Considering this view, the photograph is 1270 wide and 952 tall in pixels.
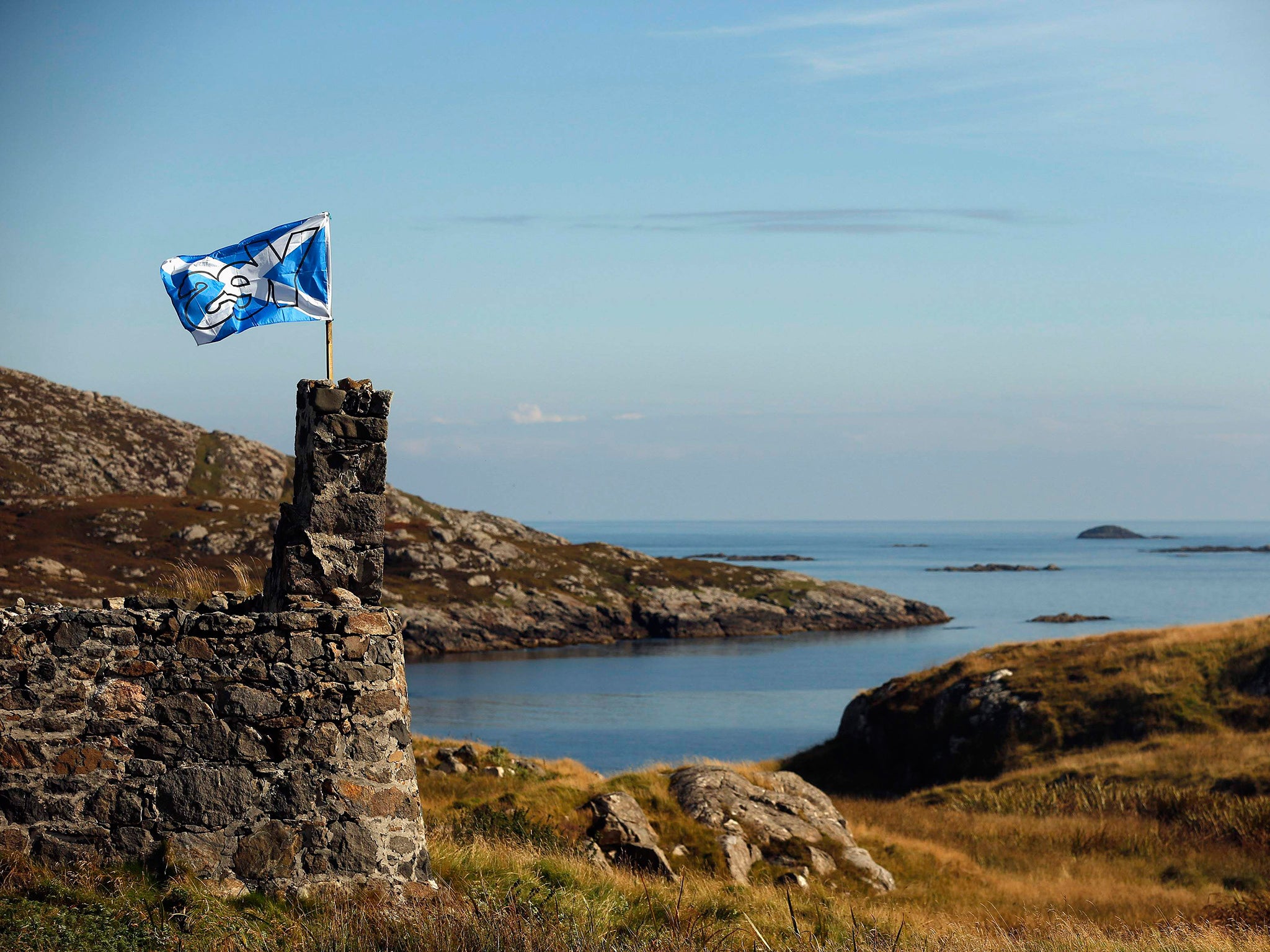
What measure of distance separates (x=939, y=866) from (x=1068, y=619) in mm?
108176

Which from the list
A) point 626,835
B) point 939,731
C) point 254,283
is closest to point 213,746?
point 254,283

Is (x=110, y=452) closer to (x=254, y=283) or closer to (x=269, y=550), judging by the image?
(x=269, y=550)

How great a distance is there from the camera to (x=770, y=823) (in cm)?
2083

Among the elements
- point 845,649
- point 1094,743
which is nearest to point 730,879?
point 1094,743

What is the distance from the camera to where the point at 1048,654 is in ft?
129

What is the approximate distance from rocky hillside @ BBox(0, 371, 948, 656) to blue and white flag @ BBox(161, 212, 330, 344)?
66.5m

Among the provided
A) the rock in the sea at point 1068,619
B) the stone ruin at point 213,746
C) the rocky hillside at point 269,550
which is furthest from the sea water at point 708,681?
the stone ruin at point 213,746

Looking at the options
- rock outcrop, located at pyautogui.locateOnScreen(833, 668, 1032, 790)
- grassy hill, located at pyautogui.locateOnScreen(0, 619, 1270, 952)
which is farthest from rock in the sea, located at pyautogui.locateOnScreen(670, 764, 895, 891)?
rock outcrop, located at pyautogui.locateOnScreen(833, 668, 1032, 790)

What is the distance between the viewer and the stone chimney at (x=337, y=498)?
11562mm

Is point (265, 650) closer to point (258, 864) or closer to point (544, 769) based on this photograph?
point (258, 864)

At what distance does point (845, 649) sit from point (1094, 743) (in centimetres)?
7643

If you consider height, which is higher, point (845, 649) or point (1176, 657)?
point (1176, 657)

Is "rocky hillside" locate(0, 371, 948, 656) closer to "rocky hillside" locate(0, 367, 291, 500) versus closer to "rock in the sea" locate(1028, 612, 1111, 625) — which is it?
"rocky hillside" locate(0, 367, 291, 500)

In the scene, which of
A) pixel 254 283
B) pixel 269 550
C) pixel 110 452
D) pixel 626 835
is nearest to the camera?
pixel 254 283
